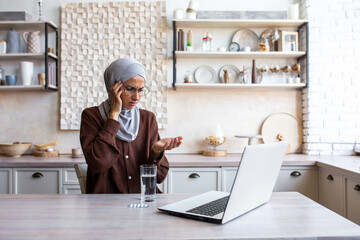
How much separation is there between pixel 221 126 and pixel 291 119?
701mm

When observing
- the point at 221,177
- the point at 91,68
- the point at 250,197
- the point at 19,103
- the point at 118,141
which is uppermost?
the point at 91,68

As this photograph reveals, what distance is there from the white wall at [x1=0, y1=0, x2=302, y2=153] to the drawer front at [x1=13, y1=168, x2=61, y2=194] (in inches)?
24.0

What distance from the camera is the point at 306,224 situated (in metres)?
1.05

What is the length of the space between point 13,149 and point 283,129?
2574 millimetres

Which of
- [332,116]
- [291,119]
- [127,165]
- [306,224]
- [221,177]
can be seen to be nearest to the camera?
[306,224]

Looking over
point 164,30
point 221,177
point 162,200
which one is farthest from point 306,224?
point 164,30

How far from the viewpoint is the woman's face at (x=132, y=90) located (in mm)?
1767

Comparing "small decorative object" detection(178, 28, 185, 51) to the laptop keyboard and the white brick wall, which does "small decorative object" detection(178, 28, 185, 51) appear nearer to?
the white brick wall

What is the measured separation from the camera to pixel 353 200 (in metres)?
2.29

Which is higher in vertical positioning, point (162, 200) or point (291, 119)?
point (291, 119)

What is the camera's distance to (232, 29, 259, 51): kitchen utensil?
341 centimetres

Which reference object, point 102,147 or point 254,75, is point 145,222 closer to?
point 102,147

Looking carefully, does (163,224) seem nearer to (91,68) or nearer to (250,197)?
(250,197)

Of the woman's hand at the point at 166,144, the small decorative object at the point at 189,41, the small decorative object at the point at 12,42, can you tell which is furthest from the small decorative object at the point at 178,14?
the woman's hand at the point at 166,144
